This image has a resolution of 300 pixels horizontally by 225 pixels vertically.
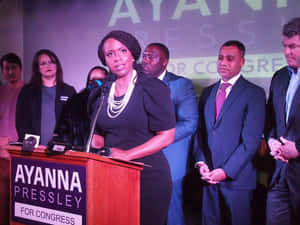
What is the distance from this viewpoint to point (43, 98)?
3.91m

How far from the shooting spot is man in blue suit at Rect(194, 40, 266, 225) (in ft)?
9.11

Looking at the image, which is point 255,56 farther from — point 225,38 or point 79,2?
point 79,2

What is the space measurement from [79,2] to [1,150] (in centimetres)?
194

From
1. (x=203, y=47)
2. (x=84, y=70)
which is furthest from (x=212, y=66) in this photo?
(x=84, y=70)

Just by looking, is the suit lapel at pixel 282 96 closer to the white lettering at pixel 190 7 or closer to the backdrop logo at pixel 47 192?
the white lettering at pixel 190 7

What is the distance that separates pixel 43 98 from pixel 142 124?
163cm

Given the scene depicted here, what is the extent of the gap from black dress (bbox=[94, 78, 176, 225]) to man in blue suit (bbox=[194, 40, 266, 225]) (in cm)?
37

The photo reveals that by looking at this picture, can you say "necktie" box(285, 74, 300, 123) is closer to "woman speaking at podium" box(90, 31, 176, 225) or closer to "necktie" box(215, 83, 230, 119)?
"necktie" box(215, 83, 230, 119)

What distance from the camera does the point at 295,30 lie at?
2.69 m

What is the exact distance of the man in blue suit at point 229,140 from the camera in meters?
2.78

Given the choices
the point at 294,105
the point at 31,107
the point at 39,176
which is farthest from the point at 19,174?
the point at 294,105

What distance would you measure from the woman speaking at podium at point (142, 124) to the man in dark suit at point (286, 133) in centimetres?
81

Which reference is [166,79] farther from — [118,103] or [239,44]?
[239,44]

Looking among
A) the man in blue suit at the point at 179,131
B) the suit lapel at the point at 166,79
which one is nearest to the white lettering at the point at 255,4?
the man in blue suit at the point at 179,131
